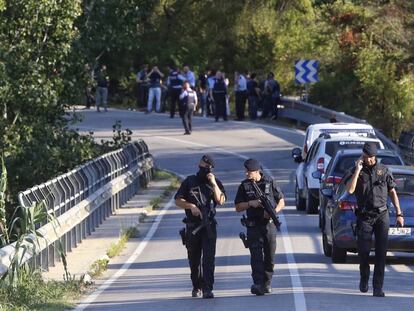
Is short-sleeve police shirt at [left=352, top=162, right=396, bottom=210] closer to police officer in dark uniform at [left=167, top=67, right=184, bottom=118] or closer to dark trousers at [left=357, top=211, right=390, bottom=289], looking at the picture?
dark trousers at [left=357, top=211, right=390, bottom=289]

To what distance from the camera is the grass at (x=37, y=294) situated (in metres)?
13.5

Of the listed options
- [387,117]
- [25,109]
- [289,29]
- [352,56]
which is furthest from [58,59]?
[289,29]

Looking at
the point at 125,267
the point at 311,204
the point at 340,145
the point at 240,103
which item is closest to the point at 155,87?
the point at 240,103

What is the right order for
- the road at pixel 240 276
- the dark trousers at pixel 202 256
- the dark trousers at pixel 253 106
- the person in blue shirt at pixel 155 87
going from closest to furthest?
the road at pixel 240 276
the dark trousers at pixel 202 256
the dark trousers at pixel 253 106
the person in blue shirt at pixel 155 87

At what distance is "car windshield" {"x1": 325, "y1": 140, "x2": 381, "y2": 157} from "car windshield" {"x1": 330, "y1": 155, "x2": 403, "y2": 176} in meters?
2.03

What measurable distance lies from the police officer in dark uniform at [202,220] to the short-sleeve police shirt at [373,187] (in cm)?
169

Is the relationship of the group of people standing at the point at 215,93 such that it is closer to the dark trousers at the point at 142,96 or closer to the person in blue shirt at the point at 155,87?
the person in blue shirt at the point at 155,87

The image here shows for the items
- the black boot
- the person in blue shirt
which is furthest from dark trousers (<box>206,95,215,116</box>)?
the black boot

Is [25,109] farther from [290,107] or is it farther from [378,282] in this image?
[290,107]

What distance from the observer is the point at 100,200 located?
22656 millimetres

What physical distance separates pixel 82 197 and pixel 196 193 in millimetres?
6913

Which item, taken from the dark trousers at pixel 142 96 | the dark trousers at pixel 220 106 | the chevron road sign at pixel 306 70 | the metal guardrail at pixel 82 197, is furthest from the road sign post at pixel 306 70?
the metal guardrail at pixel 82 197

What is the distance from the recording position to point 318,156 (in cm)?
2464

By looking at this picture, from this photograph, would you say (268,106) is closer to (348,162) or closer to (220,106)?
(220,106)
